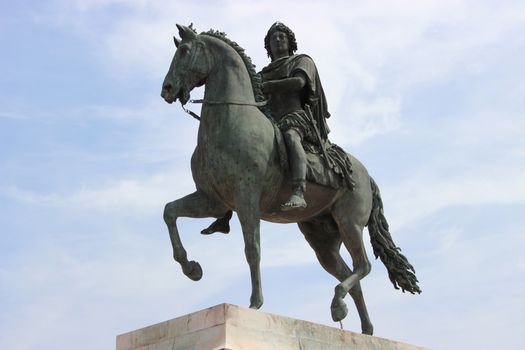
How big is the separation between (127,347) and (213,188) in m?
1.86

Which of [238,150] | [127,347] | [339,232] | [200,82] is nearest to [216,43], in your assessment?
[200,82]

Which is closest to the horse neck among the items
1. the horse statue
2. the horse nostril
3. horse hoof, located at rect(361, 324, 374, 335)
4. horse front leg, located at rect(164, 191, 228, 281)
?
the horse statue

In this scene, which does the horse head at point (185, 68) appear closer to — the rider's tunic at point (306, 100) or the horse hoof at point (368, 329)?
the rider's tunic at point (306, 100)

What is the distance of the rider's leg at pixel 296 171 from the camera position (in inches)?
434

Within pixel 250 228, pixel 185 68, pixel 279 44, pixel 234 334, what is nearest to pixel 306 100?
pixel 279 44

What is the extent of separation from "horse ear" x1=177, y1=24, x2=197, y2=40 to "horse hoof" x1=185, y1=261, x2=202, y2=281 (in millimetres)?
2419

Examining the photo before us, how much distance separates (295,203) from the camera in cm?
1100

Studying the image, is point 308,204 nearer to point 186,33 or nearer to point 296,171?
point 296,171

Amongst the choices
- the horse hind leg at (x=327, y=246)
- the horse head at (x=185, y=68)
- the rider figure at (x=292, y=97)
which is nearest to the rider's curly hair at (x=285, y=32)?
the rider figure at (x=292, y=97)

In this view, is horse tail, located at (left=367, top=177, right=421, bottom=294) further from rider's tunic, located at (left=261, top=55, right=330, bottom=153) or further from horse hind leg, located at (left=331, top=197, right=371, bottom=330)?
rider's tunic, located at (left=261, top=55, right=330, bottom=153)

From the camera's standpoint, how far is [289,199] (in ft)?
36.7

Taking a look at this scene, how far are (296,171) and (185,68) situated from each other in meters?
1.61

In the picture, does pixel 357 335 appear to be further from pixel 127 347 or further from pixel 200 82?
pixel 200 82

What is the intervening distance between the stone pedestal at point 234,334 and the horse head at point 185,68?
2507 mm
